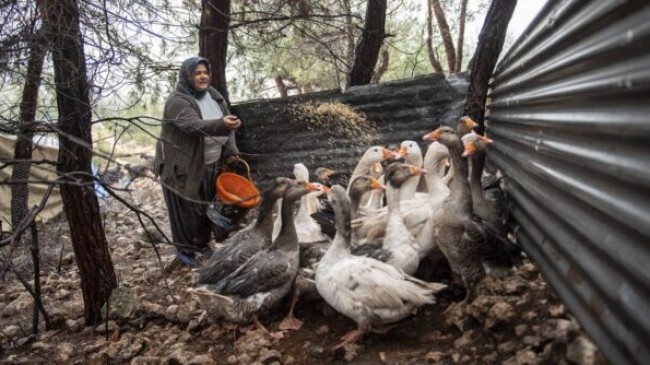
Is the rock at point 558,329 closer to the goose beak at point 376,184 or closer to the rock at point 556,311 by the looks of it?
the rock at point 556,311

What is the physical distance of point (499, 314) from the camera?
301cm

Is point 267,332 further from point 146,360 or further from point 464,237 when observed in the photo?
point 464,237

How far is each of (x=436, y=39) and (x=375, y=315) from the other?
30.7 feet

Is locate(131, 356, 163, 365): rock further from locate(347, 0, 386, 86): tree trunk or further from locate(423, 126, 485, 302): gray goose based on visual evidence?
locate(347, 0, 386, 86): tree trunk

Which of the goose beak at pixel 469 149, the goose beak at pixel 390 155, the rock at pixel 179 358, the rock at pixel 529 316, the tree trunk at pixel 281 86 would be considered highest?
the tree trunk at pixel 281 86

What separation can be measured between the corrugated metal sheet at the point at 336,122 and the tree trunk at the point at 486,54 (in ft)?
0.87

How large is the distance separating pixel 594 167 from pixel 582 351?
0.92 metres

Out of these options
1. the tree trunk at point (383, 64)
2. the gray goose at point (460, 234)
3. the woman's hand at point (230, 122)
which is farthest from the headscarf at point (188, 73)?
the tree trunk at point (383, 64)

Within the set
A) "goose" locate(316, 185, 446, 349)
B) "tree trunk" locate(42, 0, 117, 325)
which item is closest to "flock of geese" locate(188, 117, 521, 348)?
"goose" locate(316, 185, 446, 349)

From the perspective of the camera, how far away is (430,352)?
313cm

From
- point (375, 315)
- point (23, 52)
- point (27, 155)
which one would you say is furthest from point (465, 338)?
point (27, 155)

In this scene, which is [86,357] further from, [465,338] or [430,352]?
[465,338]

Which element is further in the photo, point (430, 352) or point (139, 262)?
point (139, 262)

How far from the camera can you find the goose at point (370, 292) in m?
3.28
